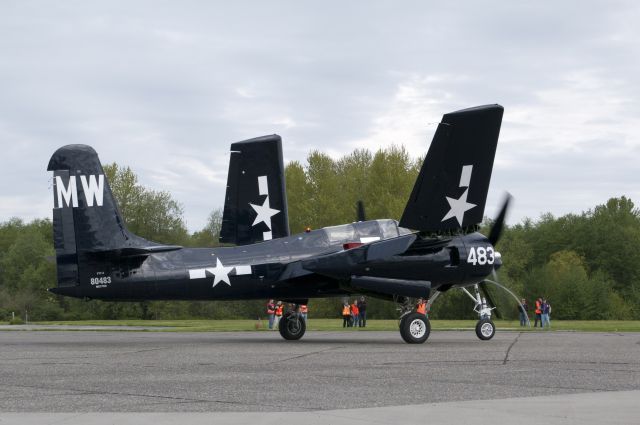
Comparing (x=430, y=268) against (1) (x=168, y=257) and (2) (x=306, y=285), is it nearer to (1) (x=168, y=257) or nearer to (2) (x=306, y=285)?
(2) (x=306, y=285)

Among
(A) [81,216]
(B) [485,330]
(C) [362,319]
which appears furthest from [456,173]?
(C) [362,319]

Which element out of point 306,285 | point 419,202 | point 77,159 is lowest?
point 306,285

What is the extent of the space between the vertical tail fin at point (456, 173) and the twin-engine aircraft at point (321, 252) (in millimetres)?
26

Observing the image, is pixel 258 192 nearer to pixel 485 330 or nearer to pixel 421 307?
pixel 421 307

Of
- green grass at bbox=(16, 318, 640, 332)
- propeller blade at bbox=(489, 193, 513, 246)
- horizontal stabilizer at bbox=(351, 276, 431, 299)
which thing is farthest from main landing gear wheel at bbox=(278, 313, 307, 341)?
green grass at bbox=(16, 318, 640, 332)

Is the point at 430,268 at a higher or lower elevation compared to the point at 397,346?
higher

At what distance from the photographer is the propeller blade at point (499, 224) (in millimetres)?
22844

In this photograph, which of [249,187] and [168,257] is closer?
[168,257]

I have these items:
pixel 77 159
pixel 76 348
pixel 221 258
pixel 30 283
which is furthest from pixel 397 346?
pixel 30 283

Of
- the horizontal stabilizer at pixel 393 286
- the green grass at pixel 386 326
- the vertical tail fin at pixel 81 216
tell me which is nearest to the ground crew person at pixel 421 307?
the horizontal stabilizer at pixel 393 286

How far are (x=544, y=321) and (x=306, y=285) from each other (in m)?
24.5

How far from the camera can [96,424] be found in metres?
7.97

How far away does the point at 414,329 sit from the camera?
842 inches

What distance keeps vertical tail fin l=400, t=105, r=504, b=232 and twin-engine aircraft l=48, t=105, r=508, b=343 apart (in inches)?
1.0
